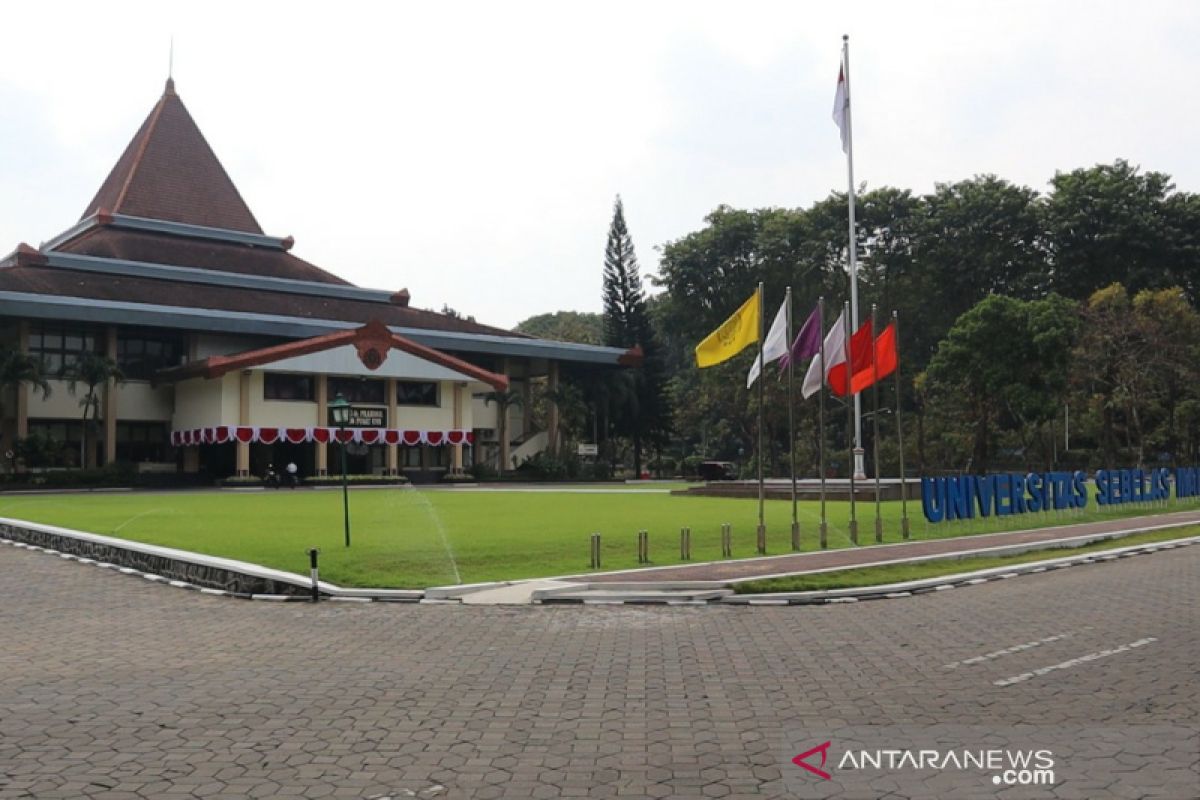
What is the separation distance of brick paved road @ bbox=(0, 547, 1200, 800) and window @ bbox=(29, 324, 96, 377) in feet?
150

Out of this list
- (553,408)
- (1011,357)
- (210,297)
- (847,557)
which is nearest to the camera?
(847,557)

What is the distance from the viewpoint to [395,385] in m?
58.2

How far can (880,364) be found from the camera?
24.5 meters

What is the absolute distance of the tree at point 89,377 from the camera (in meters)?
49.9

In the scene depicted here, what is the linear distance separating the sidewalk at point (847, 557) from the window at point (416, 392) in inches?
1583

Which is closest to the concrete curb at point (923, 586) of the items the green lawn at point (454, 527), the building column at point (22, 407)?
the green lawn at point (454, 527)

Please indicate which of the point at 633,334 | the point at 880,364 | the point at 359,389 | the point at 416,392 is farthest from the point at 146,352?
the point at 880,364

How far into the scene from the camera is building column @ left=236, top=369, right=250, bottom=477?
173 ft

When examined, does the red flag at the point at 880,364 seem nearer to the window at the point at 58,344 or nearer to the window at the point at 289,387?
the window at the point at 289,387

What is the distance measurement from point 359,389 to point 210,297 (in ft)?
32.4

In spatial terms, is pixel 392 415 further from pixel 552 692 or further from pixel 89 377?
pixel 552 692

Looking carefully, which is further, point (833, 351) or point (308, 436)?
point (308, 436)

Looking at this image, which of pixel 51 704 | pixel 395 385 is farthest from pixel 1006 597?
pixel 395 385

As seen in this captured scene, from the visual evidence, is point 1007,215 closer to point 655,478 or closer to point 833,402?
point 833,402
